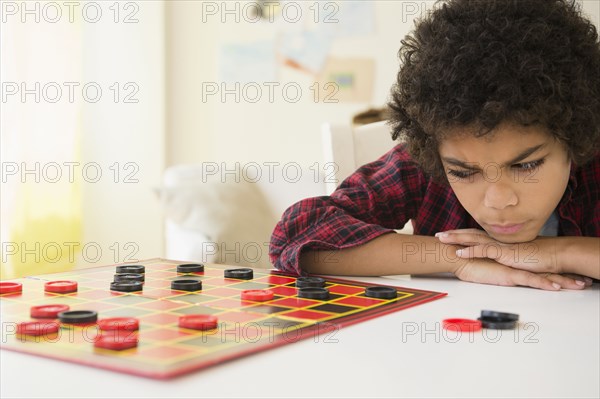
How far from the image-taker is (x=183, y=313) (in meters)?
0.80


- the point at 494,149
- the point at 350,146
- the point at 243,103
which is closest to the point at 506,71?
the point at 494,149

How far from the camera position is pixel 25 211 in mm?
3150

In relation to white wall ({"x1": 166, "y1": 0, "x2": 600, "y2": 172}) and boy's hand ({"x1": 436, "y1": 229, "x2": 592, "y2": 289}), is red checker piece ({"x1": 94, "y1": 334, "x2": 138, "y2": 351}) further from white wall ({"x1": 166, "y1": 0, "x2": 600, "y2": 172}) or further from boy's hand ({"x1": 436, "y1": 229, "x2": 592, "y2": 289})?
white wall ({"x1": 166, "y1": 0, "x2": 600, "y2": 172})

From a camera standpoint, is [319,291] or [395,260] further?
[395,260]

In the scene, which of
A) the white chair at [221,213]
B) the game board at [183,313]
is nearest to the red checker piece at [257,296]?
the game board at [183,313]

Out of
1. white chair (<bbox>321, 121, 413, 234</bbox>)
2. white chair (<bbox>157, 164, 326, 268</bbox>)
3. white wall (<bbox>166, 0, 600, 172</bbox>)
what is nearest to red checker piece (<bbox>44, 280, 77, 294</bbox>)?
white chair (<bbox>321, 121, 413, 234</bbox>)

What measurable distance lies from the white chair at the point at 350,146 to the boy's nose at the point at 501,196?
1069mm

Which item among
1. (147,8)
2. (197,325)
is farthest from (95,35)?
(197,325)

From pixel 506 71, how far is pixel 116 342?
0.71m

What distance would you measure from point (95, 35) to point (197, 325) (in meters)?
3.37

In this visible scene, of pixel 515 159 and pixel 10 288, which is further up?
pixel 515 159

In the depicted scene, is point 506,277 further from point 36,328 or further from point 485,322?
point 36,328

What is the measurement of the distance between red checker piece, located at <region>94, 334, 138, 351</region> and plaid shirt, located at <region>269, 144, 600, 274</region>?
0.56 m

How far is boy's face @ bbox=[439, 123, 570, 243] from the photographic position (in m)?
1.08
